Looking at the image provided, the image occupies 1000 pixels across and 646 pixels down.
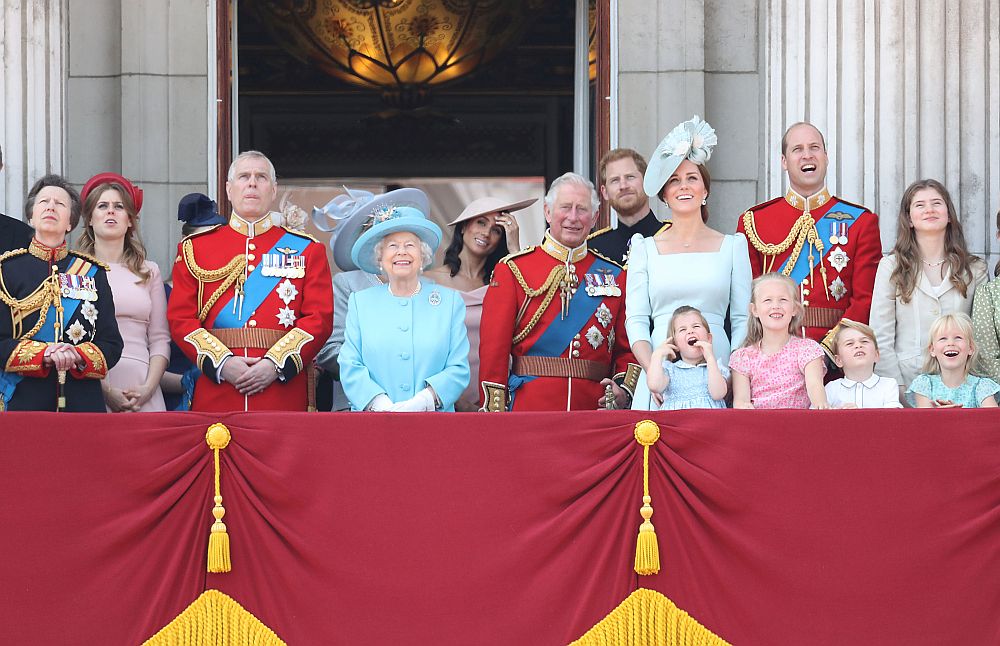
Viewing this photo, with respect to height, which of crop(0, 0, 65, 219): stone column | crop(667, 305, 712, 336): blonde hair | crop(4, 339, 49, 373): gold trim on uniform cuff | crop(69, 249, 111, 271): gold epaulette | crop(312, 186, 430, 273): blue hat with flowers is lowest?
crop(4, 339, 49, 373): gold trim on uniform cuff

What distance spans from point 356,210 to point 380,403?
1.49 m

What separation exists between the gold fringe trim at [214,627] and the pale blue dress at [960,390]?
8.28ft

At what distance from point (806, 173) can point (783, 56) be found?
1552 mm

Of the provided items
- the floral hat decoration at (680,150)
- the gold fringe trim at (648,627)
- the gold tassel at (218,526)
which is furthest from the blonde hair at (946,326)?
the gold tassel at (218,526)

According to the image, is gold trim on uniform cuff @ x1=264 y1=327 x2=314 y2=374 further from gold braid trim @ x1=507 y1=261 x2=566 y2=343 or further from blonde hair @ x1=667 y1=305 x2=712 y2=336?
blonde hair @ x1=667 y1=305 x2=712 y2=336

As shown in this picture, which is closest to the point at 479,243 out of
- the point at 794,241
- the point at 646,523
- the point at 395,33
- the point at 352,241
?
the point at 352,241

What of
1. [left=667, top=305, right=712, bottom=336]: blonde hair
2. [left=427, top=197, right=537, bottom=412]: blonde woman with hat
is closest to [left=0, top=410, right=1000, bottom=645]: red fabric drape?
[left=667, top=305, right=712, bottom=336]: blonde hair

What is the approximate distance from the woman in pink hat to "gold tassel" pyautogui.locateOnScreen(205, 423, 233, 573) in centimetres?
105

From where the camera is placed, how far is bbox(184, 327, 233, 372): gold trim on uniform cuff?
21.5ft

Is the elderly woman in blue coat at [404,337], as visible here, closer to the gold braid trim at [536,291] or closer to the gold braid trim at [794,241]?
the gold braid trim at [536,291]

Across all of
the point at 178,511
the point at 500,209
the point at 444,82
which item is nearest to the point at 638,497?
the point at 178,511

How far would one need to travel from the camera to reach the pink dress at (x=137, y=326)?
677 centimetres

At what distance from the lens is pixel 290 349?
6559 millimetres

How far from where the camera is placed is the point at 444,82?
46.2 ft
